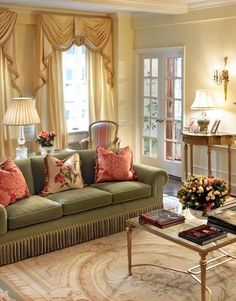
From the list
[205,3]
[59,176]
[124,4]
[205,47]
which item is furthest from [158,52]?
[59,176]

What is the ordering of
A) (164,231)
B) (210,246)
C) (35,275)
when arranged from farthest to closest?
1. (35,275)
2. (164,231)
3. (210,246)

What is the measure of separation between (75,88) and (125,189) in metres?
3.00

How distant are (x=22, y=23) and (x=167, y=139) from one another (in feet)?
9.41

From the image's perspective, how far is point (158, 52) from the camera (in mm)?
7102

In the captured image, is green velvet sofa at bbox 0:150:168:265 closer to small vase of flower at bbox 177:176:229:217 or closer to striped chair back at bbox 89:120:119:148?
small vase of flower at bbox 177:176:229:217

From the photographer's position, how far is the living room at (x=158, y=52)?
238 inches

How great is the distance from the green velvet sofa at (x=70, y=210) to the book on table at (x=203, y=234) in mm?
1351

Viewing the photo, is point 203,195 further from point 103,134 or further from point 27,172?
point 103,134

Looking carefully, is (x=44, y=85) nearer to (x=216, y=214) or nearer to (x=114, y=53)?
(x=114, y=53)

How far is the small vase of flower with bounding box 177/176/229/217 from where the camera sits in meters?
3.57

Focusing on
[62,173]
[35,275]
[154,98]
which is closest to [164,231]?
[35,275]

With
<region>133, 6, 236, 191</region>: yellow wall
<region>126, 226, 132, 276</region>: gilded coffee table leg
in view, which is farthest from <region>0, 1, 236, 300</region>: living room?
<region>126, 226, 132, 276</region>: gilded coffee table leg

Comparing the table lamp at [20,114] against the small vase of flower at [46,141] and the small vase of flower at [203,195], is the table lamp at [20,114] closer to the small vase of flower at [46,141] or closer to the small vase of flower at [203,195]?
the small vase of flower at [46,141]

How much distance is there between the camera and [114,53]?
24.1 ft
